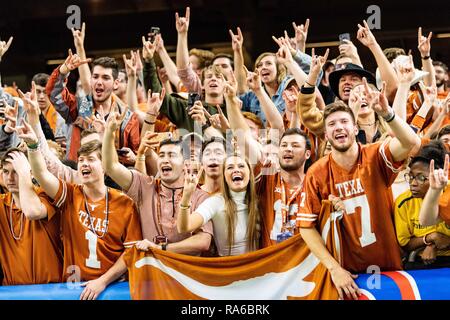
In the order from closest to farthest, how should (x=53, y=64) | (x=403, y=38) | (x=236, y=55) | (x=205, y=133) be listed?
(x=205, y=133)
(x=236, y=55)
(x=403, y=38)
(x=53, y=64)

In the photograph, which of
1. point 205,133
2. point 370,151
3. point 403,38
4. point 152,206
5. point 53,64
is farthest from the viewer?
point 53,64

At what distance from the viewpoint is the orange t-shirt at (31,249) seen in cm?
438

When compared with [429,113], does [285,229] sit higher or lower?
lower

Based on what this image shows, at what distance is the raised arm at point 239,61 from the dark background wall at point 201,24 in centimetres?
172

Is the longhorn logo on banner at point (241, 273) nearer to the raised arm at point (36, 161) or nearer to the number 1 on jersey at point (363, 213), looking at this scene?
the number 1 on jersey at point (363, 213)

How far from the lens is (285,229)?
13.5 feet

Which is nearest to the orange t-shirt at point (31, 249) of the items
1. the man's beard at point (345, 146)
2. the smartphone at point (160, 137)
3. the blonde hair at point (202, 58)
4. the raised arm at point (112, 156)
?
the raised arm at point (112, 156)

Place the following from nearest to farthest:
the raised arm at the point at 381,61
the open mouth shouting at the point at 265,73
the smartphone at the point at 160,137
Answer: the smartphone at the point at 160,137 → the raised arm at the point at 381,61 → the open mouth shouting at the point at 265,73

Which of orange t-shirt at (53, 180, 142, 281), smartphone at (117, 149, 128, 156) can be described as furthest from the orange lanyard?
smartphone at (117, 149, 128, 156)

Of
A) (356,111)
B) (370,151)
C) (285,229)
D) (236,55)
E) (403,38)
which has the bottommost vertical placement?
(285,229)

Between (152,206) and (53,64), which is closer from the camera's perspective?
(152,206)

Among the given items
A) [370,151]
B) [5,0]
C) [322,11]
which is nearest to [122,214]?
[370,151]
